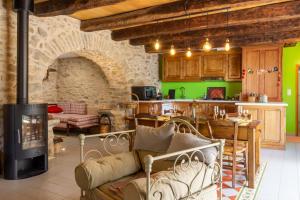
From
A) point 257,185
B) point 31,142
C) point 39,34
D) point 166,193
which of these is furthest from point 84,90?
point 166,193

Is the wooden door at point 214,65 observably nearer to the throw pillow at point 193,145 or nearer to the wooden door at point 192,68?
the wooden door at point 192,68

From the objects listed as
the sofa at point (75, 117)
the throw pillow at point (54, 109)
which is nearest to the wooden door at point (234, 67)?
the sofa at point (75, 117)

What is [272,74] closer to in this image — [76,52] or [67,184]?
[76,52]

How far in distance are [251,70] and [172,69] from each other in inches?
98.7

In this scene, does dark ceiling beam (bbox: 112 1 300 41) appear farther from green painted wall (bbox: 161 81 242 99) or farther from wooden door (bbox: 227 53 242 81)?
green painted wall (bbox: 161 81 242 99)

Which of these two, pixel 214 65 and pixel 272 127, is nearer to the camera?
pixel 272 127

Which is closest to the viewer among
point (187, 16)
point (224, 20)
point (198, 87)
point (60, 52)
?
point (224, 20)

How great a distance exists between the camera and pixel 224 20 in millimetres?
4801

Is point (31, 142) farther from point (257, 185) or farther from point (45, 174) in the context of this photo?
point (257, 185)

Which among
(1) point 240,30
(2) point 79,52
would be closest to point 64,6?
(2) point 79,52

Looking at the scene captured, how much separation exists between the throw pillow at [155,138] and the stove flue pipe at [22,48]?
2.07m

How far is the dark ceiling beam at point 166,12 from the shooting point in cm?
381

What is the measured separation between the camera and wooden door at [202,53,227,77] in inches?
302

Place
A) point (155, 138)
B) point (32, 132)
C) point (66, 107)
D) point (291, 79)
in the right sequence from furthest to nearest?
point (66, 107) < point (291, 79) < point (32, 132) < point (155, 138)
